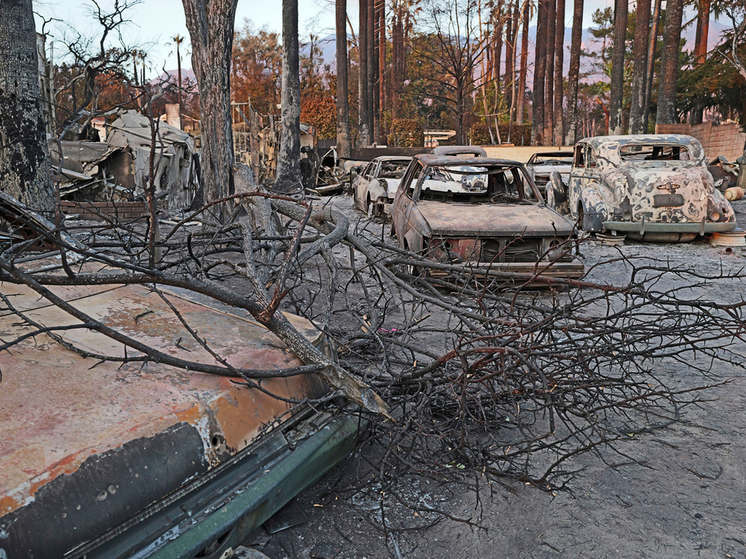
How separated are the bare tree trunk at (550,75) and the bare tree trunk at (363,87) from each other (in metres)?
9.29

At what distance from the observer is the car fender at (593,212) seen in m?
9.57

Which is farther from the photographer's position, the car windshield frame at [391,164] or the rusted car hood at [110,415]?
the car windshield frame at [391,164]

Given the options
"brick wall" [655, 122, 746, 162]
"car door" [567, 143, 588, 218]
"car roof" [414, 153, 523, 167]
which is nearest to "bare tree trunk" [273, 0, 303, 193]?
"car door" [567, 143, 588, 218]

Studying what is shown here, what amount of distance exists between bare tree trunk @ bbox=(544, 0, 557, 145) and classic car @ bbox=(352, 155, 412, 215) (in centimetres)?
2031

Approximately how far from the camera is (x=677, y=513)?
2639 mm

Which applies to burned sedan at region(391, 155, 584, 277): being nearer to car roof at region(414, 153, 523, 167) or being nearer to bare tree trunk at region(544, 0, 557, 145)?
car roof at region(414, 153, 523, 167)

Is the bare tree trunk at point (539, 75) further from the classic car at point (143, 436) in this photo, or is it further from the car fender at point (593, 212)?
the classic car at point (143, 436)

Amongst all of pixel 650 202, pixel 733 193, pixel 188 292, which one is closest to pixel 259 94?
pixel 733 193

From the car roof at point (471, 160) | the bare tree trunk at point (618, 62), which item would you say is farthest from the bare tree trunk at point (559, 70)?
the car roof at point (471, 160)

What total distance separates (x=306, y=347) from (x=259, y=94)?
2366 inches

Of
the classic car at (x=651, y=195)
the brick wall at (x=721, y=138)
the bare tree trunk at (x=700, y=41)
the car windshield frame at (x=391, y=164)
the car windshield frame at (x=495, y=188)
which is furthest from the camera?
the bare tree trunk at (x=700, y=41)

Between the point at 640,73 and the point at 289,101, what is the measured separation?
1219 cm

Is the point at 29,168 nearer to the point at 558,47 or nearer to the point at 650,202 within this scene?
the point at 650,202

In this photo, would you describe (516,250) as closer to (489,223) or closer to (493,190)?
(489,223)
